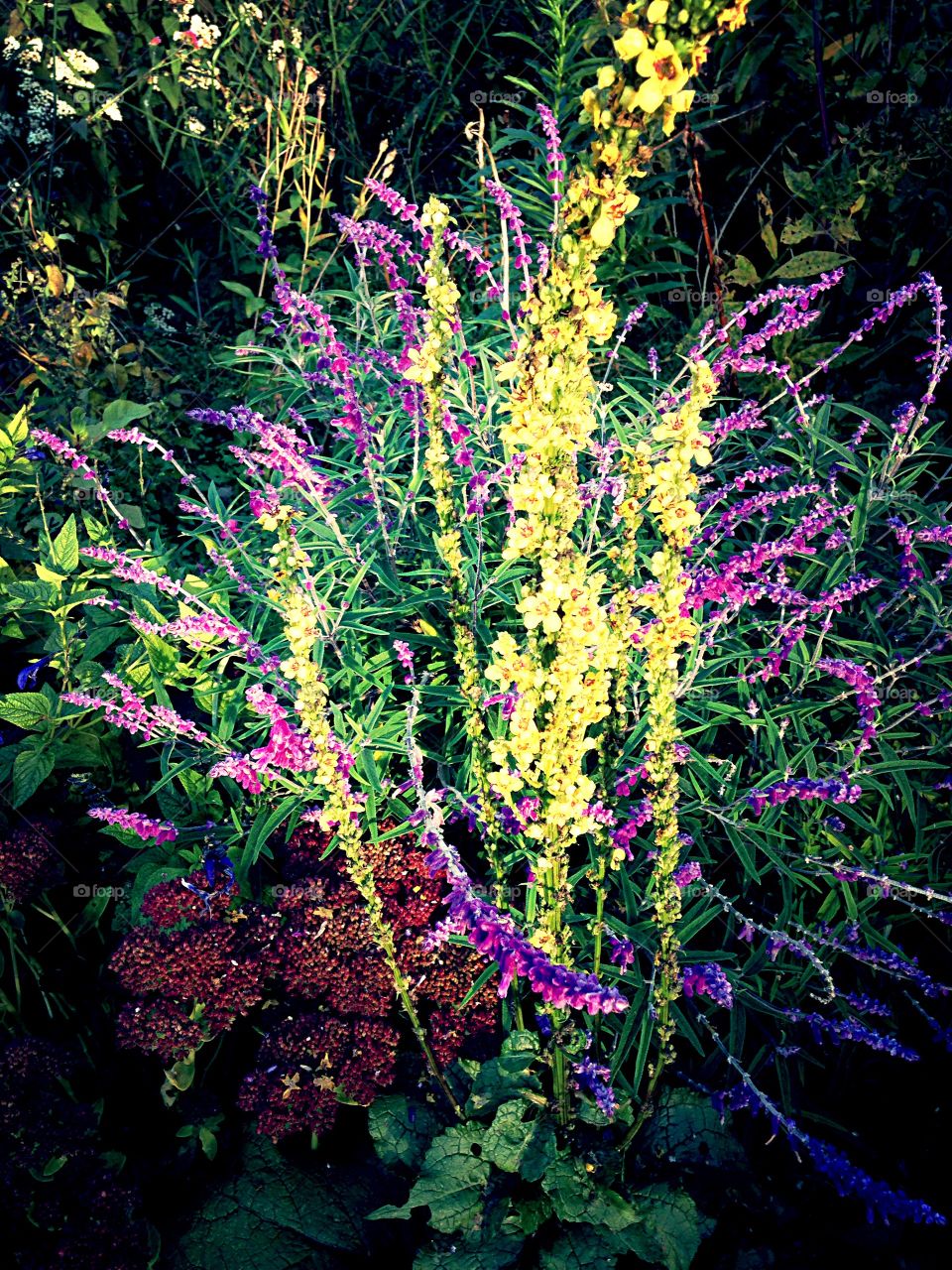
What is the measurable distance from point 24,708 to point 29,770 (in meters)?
0.20

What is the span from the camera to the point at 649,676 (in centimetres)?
173

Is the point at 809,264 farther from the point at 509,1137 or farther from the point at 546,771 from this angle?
the point at 509,1137

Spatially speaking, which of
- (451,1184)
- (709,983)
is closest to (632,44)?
(709,983)

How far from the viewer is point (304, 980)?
2.34 meters

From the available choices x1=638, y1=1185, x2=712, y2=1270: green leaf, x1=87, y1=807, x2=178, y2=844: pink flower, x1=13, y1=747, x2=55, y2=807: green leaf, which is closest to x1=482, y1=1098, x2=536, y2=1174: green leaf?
x1=638, y1=1185, x2=712, y2=1270: green leaf

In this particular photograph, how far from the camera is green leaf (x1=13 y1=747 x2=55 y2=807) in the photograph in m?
2.70

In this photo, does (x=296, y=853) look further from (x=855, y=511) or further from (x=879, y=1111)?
(x=855, y=511)

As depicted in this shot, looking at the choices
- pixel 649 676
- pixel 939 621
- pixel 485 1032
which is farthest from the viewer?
pixel 939 621

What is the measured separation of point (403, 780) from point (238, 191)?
3427 millimetres

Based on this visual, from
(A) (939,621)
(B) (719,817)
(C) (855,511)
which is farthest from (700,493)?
(B) (719,817)

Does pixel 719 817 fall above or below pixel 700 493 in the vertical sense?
below

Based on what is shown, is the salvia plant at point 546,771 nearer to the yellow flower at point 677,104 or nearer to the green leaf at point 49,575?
the yellow flower at point 677,104

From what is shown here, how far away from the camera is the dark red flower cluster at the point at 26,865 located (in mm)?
2486

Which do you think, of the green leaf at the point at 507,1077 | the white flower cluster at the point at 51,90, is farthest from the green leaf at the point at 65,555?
the white flower cluster at the point at 51,90
